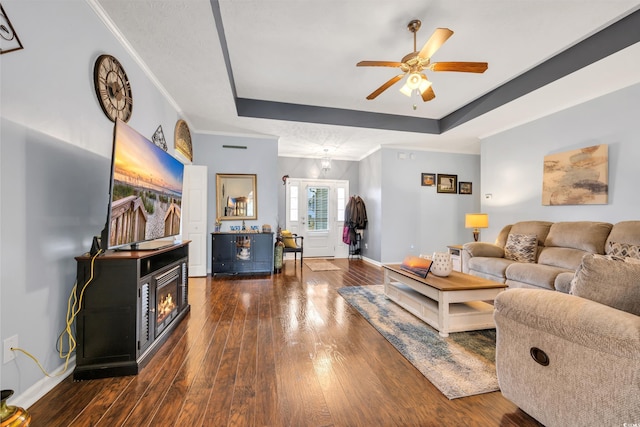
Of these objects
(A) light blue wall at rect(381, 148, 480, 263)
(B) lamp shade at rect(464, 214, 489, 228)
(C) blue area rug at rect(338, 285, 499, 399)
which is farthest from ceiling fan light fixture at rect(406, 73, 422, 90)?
(A) light blue wall at rect(381, 148, 480, 263)

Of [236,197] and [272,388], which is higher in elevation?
[236,197]

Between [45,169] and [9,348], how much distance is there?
1005 millimetres

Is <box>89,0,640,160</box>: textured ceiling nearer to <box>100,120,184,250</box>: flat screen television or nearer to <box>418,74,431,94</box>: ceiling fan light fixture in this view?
<box>418,74,431,94</box>: ceiling fan light fixture

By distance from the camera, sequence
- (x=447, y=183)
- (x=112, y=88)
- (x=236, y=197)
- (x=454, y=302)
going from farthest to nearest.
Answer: (x=447, y=183), (x=236, y=197), (x=454, y=302), (x=112, y=88)

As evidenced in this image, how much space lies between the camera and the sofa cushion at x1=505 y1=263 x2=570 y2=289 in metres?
2.87

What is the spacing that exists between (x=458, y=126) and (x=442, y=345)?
3.80 meters

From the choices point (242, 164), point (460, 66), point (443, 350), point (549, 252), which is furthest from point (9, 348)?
point (549, 252)

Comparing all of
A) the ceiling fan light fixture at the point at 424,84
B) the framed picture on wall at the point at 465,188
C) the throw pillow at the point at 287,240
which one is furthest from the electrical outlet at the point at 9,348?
the framed picture on wall at the point at 465,188

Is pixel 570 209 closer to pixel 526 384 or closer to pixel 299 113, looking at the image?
pixel 526 384

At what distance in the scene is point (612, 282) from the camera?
1.20m

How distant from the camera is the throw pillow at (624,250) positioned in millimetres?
2592

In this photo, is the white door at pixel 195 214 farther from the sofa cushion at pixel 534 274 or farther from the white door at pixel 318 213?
the sofa cushion at pixel 534 274

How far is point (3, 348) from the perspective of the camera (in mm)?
1358

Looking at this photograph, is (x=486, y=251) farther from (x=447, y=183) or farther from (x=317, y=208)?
(x=317, y=208)
